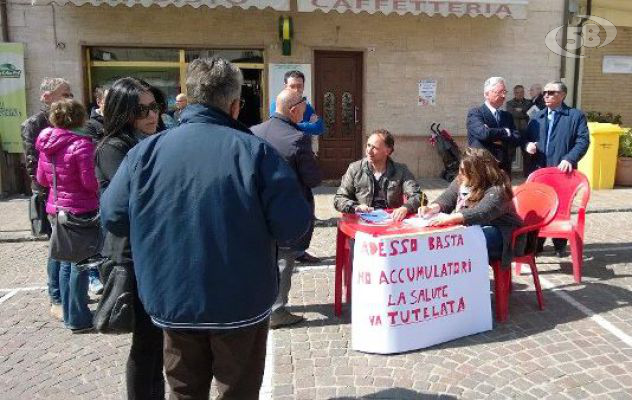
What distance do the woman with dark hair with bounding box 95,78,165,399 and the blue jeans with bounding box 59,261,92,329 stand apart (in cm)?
124

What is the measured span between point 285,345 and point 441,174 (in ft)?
24.2

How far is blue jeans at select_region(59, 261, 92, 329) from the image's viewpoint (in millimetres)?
4086

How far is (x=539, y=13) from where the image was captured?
10531 mm

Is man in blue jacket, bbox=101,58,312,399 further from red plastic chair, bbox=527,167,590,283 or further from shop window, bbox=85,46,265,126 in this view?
shop window, bbox=85,46,265,126

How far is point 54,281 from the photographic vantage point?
14.9 ft

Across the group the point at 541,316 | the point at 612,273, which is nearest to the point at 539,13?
the point at 612,273

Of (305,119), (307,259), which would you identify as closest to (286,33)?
(305,119)

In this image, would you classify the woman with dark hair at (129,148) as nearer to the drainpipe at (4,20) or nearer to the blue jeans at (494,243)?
the blue jeans at (494,243)

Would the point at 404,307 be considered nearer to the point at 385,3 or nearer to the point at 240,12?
the point at 385,3

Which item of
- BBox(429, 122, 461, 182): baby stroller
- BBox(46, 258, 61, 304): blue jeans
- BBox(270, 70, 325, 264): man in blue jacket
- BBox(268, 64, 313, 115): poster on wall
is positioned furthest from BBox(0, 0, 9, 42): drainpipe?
BBox(429, 122, 461, 182): baby stroller

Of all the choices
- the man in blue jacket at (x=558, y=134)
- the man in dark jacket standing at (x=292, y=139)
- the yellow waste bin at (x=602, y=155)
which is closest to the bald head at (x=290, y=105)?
the man in dark jacket standing at (x=292, y=139)

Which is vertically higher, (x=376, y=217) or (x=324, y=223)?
(x=376, y=217)

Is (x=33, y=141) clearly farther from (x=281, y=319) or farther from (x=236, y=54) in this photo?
(x=236, y=54)

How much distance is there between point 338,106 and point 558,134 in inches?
206
